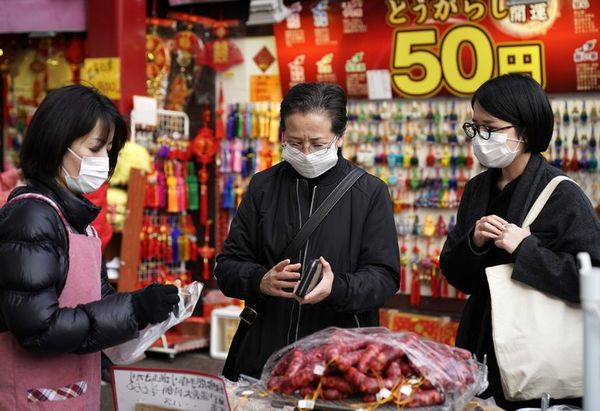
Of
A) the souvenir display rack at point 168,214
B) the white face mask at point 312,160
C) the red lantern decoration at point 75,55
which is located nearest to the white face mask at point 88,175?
the white face mask at point 312,160

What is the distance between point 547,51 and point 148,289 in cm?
491

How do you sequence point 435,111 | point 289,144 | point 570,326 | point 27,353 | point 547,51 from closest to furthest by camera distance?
point 27,353 → point 570,326 → point 289,144 → point 547,51 → point 435,111

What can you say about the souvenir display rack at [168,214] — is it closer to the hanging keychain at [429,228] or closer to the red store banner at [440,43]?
the red store banner at [440,43]

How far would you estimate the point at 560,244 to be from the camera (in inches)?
120

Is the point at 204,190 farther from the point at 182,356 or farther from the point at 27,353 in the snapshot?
the point at 27,353

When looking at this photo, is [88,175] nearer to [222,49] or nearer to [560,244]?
[560,244]

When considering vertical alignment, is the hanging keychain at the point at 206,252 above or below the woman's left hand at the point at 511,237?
below

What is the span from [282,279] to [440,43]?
14.6 ft

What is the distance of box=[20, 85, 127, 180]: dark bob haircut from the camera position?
2.64 m

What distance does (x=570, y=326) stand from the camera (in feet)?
9.65

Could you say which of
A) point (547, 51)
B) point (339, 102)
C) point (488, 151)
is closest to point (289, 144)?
point (339, 102)

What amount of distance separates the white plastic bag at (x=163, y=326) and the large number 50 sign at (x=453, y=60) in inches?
180

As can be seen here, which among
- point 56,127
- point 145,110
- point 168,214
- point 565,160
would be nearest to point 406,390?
point 56,127

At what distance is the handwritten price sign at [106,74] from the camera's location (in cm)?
700
